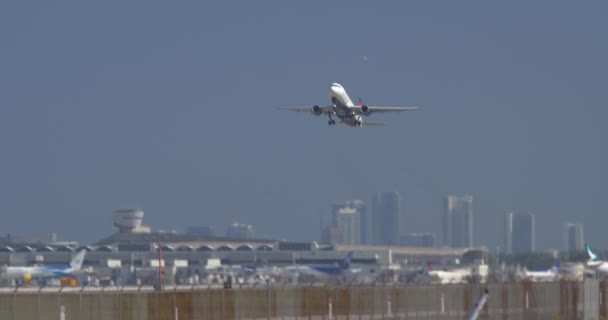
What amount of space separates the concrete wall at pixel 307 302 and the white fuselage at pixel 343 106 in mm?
35918

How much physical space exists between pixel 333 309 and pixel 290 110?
1963 inches

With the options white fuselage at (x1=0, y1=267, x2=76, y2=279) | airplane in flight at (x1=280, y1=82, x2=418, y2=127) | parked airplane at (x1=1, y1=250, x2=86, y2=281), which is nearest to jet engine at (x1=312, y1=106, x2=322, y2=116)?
airplane in flight at (x1=280, y1=82, x2=418, y2=127)

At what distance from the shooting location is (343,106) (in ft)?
360

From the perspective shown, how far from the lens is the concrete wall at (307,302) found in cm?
5062

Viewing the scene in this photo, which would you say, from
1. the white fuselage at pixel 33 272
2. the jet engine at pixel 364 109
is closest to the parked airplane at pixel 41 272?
the white fuselage at pixel 33 272

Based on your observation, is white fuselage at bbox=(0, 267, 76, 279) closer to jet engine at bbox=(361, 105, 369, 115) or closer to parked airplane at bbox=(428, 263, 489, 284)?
parked airplane at bbox=(428, 263, 489, 284)

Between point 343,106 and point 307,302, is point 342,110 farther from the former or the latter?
point 307,302

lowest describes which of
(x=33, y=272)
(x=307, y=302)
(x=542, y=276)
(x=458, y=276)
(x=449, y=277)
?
(x=458, y=276)

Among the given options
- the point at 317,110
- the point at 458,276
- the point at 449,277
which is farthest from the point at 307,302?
the point at 458,276

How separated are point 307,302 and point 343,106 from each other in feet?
163

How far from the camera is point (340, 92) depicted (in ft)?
364

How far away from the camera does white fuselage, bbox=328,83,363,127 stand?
359 ft

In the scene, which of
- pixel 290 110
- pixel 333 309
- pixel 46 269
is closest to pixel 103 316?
pixel 333 309

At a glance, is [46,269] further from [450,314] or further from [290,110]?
[450,314]
